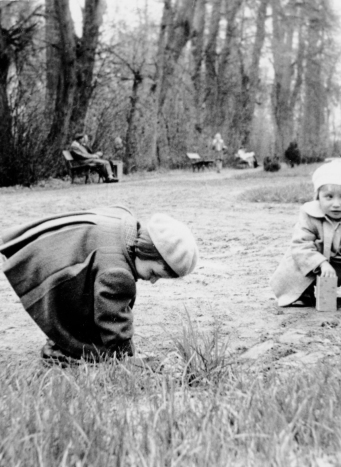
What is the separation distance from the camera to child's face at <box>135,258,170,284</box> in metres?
3.12

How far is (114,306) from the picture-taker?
10.0 feet

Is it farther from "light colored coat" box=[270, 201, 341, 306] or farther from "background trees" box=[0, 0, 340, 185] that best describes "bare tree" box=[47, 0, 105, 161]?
"light colored coat" box=[270, 201, 341, 306]

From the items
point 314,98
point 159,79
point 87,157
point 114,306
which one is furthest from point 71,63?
point 314,98

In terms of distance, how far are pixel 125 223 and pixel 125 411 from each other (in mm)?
1205

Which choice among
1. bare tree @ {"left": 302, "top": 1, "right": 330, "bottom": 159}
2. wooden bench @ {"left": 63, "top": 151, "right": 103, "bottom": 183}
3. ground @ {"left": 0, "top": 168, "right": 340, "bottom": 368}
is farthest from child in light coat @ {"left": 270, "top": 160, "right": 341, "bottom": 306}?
bare tree @ {"left": 302, "top": 1, "right": 330, "bottom": 159}

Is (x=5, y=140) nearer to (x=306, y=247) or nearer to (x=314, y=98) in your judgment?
(x=306, y=247)

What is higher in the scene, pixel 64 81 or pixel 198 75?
pixel 198 75

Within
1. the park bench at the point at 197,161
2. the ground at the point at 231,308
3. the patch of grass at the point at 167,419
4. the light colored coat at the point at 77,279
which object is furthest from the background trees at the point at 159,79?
the patch of grass at the point at 167,419

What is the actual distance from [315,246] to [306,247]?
0.09m

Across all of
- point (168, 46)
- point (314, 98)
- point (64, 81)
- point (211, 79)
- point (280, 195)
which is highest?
point (168, 46)

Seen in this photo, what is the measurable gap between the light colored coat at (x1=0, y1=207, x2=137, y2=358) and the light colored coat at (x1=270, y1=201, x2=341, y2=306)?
4.89 ft

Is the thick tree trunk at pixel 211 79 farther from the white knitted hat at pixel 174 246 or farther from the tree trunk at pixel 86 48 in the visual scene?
the white knitted hat at pixel 174 246

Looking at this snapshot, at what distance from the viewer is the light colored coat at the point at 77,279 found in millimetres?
3066

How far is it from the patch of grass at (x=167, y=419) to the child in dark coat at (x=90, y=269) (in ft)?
1.32
